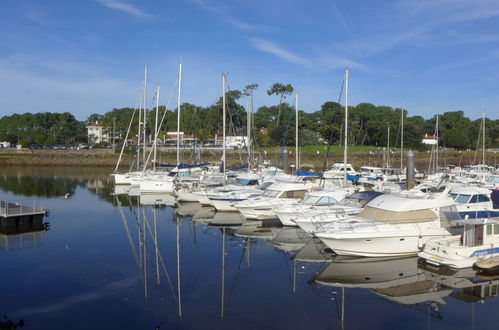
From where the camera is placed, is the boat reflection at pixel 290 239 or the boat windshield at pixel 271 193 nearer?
the boat reflection at pixel 290 239

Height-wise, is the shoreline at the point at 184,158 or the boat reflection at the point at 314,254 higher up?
the shoreline at the point at 184,158

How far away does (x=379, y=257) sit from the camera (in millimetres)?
19281

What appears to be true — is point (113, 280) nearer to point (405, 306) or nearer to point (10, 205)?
point (405, 306)

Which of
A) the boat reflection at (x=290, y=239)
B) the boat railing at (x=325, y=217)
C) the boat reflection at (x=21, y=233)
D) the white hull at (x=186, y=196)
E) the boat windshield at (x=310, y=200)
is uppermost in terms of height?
the boat windshield at (x=310, y=200)

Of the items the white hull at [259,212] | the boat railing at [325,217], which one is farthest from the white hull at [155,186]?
the boat railing at [325,217]

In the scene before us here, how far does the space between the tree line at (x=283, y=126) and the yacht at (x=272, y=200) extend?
48.4m

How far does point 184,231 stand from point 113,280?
369 inches

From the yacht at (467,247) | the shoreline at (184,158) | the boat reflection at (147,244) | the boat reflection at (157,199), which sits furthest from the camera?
the shoreline at (184,158)

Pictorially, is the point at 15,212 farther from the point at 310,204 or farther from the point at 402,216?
the point at 402,216

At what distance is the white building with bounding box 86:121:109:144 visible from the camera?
128375 mm

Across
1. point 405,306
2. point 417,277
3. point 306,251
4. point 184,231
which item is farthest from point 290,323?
point 184,231

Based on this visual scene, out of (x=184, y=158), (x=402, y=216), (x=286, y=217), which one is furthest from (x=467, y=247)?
(x=184, y=158)

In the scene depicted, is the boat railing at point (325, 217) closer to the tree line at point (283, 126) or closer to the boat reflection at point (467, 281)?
the boat reflection at point (467, 281)

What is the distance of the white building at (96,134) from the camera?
128375 millimetres
